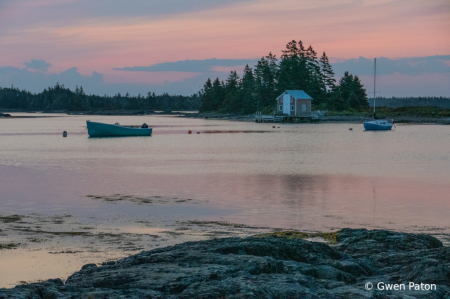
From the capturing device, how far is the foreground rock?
246 inches

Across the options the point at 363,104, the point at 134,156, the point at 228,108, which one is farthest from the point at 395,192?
the point at 228,108

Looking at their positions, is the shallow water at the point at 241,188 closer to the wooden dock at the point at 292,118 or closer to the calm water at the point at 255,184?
the calm water at the point at 255,184

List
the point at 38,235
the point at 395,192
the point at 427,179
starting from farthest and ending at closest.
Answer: the point at 427,179
the point at 395,192
the point at 38,235

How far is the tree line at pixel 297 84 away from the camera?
108562 mm

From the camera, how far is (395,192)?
21.1 m

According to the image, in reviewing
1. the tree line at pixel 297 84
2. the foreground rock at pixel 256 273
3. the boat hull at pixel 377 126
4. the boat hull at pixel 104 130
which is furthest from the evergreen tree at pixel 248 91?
the foreground rock at pixel 256 273

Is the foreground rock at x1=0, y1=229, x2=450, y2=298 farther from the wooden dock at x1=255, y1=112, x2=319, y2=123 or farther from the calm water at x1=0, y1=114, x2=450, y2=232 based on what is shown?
the wooden dock at x1=255, y1=112, x2=319, y2=123

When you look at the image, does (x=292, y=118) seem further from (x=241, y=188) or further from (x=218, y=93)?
(x=241, y=188)

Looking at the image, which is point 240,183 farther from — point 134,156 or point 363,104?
point 363,104

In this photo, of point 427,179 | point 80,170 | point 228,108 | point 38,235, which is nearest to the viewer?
point 38,235

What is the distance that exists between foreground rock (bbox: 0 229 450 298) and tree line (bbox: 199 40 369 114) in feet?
332

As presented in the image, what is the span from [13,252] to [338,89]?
100402mm

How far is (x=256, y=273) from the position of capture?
7.05 m

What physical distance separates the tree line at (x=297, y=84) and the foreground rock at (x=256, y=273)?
332 feet
